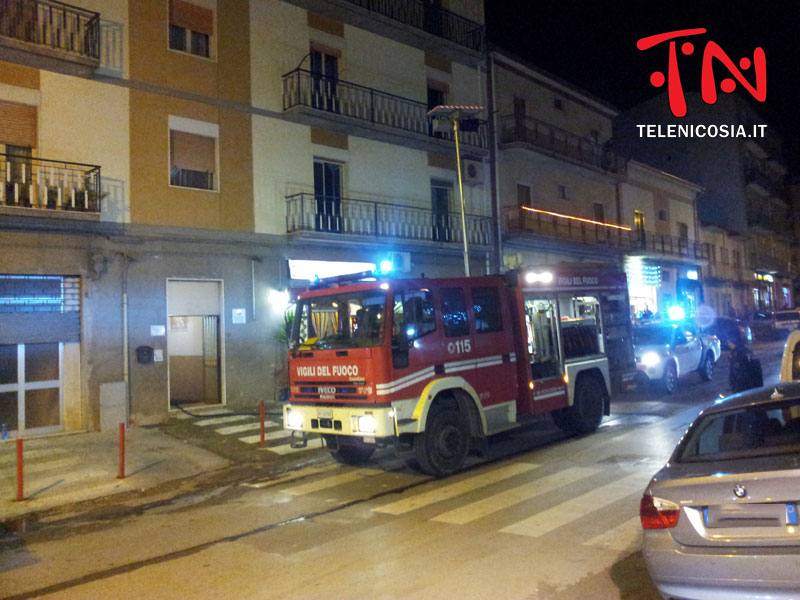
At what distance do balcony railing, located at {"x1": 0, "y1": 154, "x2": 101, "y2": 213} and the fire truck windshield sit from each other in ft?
21.5

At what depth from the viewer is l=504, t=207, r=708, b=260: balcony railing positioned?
79.4 feet

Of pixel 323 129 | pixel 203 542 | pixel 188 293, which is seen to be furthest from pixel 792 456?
pixel 323 129

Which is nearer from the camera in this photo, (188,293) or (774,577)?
(774,577)

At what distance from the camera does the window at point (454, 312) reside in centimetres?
936

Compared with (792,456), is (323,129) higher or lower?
higher

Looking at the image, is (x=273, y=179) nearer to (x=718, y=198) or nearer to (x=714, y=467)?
(x=714, y=467)

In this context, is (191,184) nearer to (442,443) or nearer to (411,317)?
(411,317)

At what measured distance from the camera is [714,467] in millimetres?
4113

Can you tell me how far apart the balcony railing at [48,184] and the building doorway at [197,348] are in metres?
3.02

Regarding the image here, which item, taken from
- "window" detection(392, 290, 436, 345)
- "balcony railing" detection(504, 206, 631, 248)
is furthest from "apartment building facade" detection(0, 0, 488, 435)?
"window" detection(392, 290, 436, 345)

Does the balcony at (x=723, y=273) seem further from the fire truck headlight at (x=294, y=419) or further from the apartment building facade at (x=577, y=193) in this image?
the fire truck headlight at (x=294, y=419)

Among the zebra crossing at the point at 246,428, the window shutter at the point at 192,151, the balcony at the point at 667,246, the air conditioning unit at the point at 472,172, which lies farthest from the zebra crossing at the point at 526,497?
the balcony at the point at 667,246

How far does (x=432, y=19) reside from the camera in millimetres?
21547

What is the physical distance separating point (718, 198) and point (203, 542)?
45813mm
